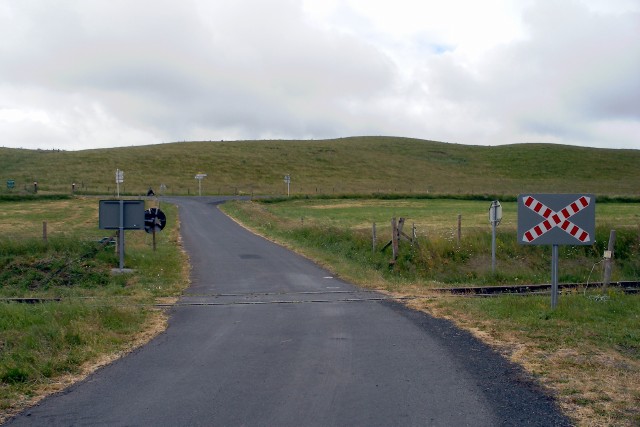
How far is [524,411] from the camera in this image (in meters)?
6.79

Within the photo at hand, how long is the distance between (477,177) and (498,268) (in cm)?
8027

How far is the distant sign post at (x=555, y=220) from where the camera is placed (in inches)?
488

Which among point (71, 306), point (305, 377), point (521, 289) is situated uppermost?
point (71, 306)

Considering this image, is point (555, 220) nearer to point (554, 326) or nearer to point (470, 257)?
point (554, 326)

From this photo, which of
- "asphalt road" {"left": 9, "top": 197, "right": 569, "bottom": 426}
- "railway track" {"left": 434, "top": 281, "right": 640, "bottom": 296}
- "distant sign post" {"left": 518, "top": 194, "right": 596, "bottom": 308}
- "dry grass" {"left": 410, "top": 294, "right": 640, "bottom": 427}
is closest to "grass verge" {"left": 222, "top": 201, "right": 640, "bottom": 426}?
"dry grass" {"left": 410, "top": 294, "right": 640, "bottom": 427}

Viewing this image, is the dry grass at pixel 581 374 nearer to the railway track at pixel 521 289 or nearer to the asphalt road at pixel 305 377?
the asphalt road at pixel 305 377

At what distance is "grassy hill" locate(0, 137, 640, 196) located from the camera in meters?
85.7

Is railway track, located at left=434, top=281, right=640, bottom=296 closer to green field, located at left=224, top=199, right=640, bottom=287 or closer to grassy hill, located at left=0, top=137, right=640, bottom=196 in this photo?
green field, located at left=224, top=199, right=640, bottom=287

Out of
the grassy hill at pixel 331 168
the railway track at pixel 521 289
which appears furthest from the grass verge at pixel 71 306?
the grassy hill at pixel 331 168

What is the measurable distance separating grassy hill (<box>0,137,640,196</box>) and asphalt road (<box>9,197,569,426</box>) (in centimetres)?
6319

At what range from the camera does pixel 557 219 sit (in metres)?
12.5

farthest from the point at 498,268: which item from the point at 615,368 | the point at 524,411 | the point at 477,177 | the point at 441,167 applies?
the point at 441,167

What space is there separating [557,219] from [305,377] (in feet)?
20.8

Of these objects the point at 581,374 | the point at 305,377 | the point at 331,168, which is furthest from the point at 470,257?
the point at 331,168
